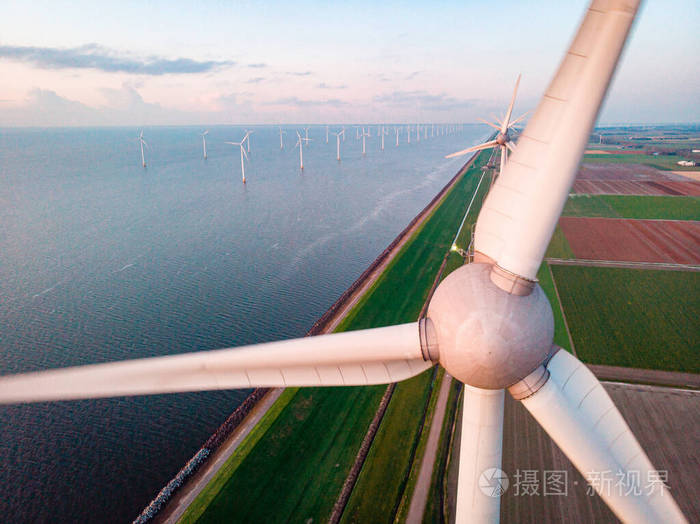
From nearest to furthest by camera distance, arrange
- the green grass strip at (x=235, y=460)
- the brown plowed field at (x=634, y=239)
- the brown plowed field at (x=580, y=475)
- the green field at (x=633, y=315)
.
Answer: the brown plowed field at (x=580, y=475)
the green grass strip at (x=235, y=460)
the green field at (x=633, y=315)
the brown plowed field at (x=634, y=239)

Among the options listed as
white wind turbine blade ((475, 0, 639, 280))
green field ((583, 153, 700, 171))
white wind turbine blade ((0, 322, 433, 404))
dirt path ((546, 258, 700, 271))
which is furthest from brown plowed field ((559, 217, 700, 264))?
green field ((583, 153, 700, 171))

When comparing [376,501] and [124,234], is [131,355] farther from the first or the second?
[124,234]

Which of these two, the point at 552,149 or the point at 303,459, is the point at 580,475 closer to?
the point at 303,459

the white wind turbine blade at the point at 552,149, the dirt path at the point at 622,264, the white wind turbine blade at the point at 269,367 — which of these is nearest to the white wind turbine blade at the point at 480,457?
the white wind turbine blade at the point at 269,367

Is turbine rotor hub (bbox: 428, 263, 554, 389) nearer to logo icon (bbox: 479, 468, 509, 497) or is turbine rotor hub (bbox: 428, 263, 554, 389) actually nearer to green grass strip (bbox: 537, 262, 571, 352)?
logo icon (bbox: 479, 468, 509, 497)

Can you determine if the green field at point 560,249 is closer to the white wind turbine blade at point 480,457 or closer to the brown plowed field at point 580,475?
the brown plowed field at point 580,475

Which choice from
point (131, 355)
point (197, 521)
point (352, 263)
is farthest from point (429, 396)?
point (352, 263)
